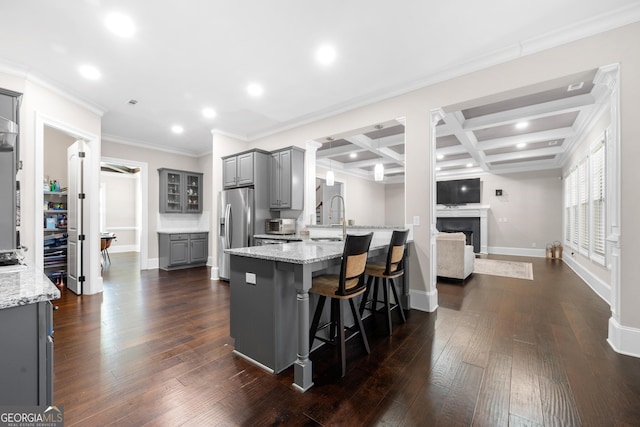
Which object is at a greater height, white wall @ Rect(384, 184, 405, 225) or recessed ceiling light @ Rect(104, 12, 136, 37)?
recessed ceiling light @ Rect(104, 12, 136, 37)

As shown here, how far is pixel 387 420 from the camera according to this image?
5.03 feet

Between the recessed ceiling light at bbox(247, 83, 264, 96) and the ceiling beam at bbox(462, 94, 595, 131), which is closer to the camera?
the recessed ceiling light at bbox(247, 83, 264, 96)

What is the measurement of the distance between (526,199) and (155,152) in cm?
1063

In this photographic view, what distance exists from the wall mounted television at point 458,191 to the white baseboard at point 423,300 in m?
6.77

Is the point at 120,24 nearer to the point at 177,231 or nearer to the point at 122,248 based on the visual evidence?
the point at 177,231

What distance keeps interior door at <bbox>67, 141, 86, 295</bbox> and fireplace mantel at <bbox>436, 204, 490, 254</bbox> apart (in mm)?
9719

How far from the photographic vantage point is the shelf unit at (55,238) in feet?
14.6

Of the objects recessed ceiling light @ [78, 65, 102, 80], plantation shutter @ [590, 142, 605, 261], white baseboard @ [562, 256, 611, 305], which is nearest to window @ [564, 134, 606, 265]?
plantation shutter @ [590, 142, 605, 261]

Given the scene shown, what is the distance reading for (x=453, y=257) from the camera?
15.8ft

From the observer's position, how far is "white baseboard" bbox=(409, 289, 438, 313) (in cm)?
333

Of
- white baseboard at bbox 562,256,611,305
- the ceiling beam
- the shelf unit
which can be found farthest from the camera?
the shelf unit

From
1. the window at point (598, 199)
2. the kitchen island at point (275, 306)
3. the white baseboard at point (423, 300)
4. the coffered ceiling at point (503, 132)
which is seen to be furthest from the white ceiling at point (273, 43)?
the white baseboard at point (423, 300)

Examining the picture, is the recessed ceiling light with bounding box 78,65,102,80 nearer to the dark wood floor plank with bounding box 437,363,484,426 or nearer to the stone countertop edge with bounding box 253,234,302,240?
the stone countertop edge with bounding box 253,234,302,240

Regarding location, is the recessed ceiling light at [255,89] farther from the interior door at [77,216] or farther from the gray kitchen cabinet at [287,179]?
the interior door at [77,216]
